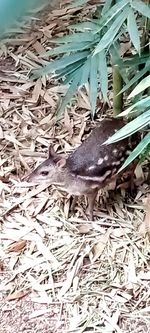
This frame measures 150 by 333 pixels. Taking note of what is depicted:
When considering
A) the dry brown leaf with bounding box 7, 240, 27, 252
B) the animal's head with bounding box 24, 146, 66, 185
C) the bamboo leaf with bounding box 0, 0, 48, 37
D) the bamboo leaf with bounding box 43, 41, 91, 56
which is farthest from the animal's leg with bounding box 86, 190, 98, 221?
the bamboo leaf with bounding box 0, 0, 48, 37

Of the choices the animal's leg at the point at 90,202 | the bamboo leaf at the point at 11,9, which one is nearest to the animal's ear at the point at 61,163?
the animal's leg at the point at 90,202

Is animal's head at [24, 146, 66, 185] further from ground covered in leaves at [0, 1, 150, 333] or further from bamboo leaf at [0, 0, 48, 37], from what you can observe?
bamboo leaf at [0, 0, 48, 37]

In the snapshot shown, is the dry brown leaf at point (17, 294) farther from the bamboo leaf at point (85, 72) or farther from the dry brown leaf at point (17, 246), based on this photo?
the bamboo leaf at point (85, 72)

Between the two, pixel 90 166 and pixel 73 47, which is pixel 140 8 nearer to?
pixel 73 47

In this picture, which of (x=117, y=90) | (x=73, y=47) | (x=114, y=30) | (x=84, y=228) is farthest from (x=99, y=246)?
(x=114, y=30)

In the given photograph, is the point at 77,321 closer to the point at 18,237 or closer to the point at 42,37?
the point at 18,237

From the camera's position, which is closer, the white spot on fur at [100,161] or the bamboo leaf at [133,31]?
the bamboo leaf at [133,31]

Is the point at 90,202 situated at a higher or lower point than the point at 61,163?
lower

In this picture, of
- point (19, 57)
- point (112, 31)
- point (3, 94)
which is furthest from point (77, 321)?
point (19, 57)
